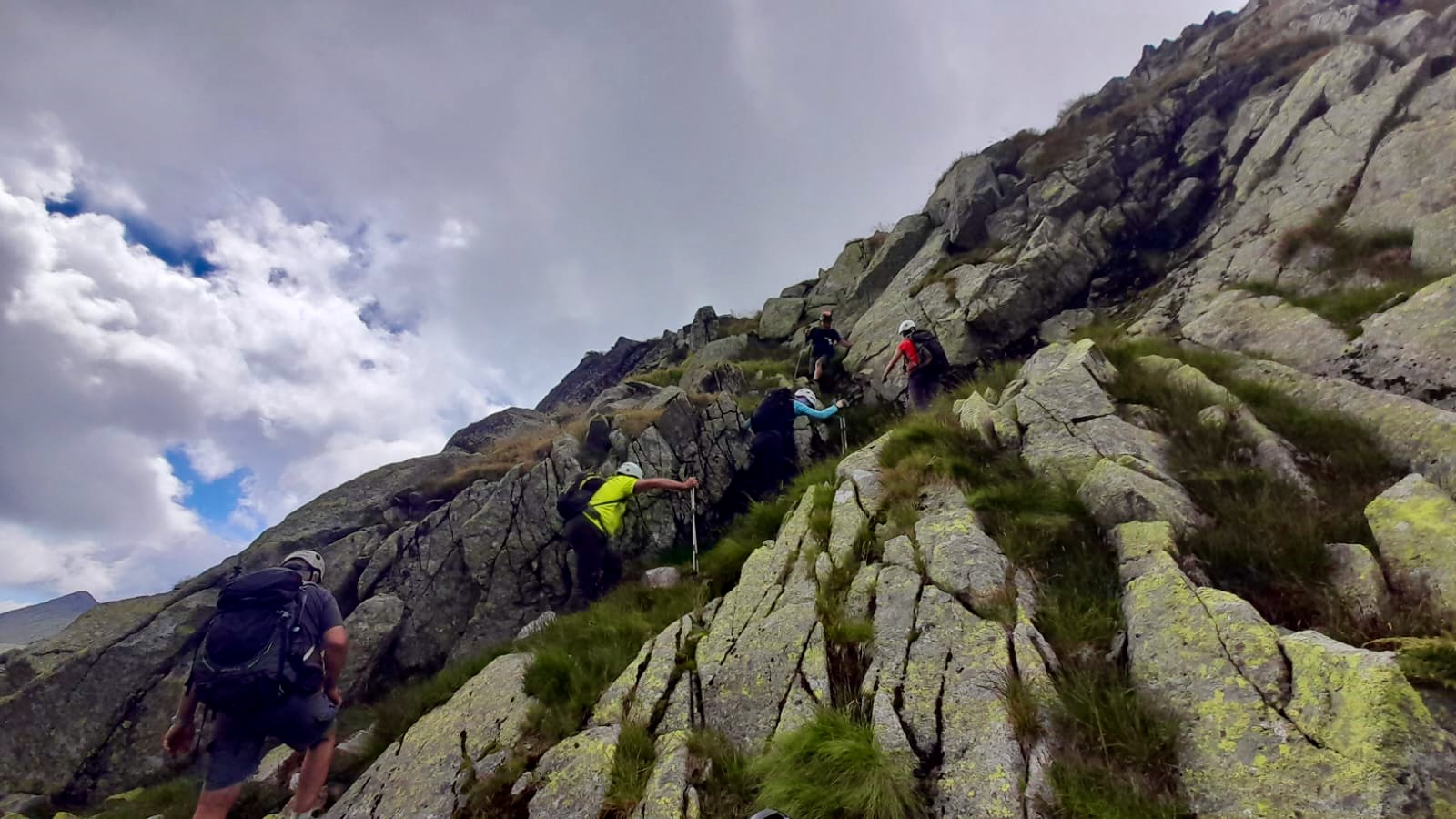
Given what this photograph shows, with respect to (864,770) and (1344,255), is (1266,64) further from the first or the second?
(864,770)

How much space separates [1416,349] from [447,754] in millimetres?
15017

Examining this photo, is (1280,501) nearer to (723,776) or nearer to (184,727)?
(723,776)

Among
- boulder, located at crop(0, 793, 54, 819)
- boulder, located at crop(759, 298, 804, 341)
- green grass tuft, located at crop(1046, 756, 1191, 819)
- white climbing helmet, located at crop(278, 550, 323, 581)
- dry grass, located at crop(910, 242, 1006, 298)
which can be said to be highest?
boulder, located at crop(759, 298, 804, 341)

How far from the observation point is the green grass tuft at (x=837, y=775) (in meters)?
4.54

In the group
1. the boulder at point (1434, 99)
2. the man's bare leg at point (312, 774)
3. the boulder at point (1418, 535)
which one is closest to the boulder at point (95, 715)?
the man's bare leg at point (312, 774)

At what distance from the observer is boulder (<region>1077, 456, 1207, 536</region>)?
6668mm

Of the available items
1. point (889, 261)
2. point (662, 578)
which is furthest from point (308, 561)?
point (889, 261)

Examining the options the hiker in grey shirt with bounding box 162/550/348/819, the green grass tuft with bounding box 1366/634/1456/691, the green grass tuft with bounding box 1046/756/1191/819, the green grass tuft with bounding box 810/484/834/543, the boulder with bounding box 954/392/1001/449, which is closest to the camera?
the green grass tuft with bounding box 1366/634/1456/691

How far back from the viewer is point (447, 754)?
7.55 meters

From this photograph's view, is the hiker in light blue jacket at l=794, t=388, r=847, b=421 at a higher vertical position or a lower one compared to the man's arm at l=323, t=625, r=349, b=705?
higher

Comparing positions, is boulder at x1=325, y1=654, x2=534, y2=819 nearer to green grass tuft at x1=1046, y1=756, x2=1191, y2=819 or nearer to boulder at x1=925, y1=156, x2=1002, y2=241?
green grass tuft at x1=1046, y1=756, x2=1191, y2=819

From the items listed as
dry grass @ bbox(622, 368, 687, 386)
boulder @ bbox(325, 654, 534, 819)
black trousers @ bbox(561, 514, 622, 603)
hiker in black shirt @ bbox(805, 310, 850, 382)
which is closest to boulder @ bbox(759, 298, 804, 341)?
dry grass @ bbox(622, 368, 687, 386)

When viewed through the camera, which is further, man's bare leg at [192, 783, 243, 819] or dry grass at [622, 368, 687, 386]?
dry grass at [622, 368, 687, 386]

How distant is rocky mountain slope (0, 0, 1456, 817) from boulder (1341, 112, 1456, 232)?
0.34 feet
